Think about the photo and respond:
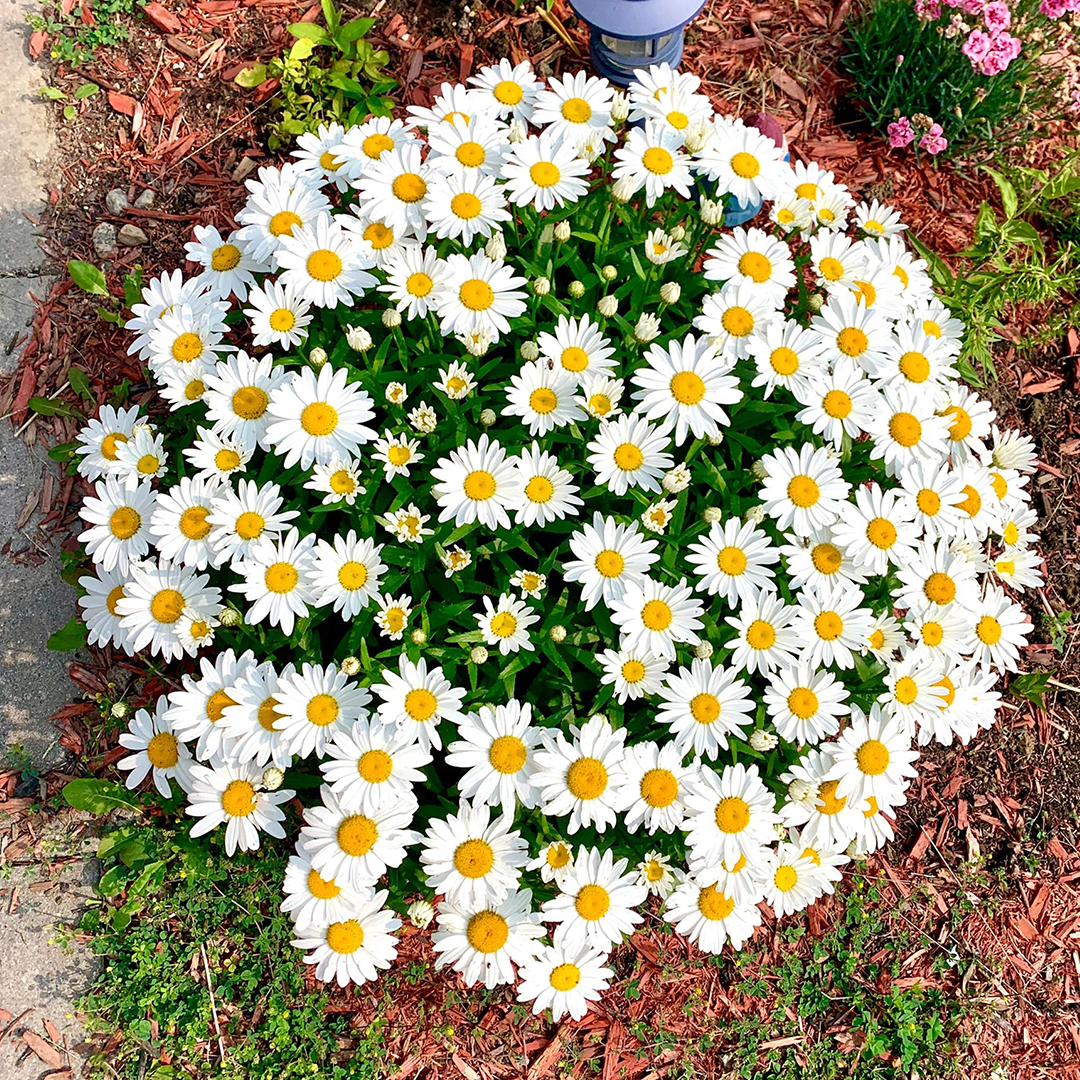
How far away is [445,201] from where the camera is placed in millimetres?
3596

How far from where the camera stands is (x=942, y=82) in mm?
4930

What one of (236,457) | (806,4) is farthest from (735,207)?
(236,457)

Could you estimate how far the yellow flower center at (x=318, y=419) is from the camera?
3.37 meters

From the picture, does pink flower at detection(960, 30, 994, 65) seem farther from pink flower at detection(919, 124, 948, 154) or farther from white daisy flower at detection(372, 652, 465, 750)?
white daisy flower at detection(372, 652, 465, 750)

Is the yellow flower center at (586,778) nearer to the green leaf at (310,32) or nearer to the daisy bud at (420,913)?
the daisy bud at (420,913)

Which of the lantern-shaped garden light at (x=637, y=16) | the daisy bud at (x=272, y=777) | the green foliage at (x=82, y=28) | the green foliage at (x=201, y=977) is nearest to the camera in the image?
the daisy bud at (x=272, y=777)

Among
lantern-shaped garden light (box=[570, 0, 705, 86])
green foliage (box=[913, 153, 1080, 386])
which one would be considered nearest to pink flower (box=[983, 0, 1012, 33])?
green foliage (box=[913, 153, 1080, 386])

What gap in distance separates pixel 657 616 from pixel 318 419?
143cm

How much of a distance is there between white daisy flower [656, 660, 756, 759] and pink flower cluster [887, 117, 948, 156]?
336cm

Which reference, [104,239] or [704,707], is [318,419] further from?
[104,239]

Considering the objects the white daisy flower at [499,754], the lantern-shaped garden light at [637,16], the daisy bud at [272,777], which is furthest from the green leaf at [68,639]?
the lantern-shaped garden light at [637,16]

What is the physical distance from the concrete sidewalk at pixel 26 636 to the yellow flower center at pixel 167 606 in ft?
4.49

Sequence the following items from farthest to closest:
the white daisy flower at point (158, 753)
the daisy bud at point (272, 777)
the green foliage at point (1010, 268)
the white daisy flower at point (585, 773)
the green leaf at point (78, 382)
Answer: the green foliage at point (1010, 268) < the green leaf at point (78, 382) < the white daisy flower at point (158, 753) < the daisy bud at point (272, 777) < the white daisy flower at point (585, 773)

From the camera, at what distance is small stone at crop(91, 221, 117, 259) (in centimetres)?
498
